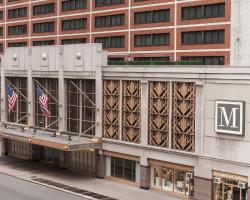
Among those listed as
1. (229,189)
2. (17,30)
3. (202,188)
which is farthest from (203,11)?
(17,30)

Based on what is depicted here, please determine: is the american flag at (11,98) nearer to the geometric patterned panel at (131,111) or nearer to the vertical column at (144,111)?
the geometric patterned panel at (131,111)

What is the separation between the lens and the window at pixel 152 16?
71.5 metres

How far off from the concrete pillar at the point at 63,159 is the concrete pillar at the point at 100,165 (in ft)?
20.5

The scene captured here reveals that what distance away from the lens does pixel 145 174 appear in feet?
155

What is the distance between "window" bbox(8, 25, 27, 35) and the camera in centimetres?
10031

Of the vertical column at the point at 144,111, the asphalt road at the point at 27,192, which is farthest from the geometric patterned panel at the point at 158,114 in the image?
the asphalt road at the point at 27,192

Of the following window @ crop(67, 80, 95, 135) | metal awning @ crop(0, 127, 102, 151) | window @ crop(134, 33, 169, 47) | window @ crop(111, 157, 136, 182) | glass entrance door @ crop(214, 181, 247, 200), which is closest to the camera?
glass entrance door @ crop(214, 181, 247, 200)

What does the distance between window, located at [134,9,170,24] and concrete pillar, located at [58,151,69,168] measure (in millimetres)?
25116

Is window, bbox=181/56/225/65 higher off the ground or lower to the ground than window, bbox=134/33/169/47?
lower

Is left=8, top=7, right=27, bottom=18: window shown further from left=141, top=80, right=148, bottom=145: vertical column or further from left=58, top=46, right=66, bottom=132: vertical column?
left=141, top=80, right=148, bottom=145: vertical column

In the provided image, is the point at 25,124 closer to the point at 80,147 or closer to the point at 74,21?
the point at 80,147

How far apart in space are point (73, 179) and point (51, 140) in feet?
15.1

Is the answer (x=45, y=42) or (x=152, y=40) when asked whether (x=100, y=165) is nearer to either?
(x=152, y=40)

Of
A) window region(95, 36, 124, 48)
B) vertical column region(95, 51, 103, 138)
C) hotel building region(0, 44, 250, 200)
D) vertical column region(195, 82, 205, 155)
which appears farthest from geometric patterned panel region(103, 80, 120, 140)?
window region(95, 36, 124, 48)
